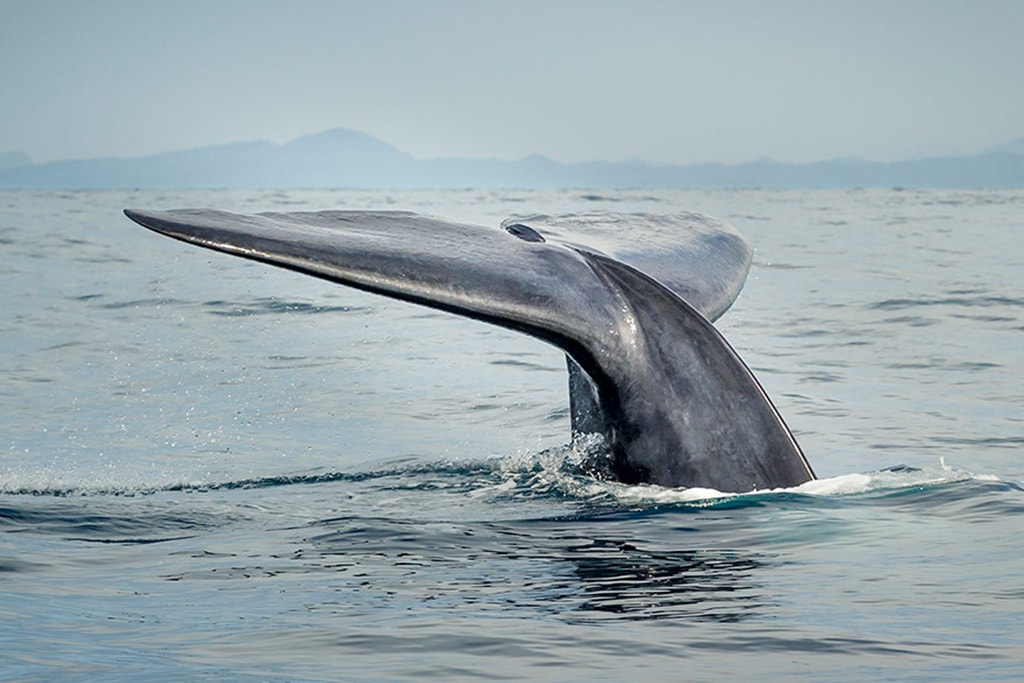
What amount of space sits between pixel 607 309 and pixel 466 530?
1.30 meters

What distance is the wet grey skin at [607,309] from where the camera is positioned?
5.34 m

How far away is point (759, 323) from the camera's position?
1898cm

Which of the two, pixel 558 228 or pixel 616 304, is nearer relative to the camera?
pixel 616 304

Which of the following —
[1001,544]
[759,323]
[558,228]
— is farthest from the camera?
[759,323]

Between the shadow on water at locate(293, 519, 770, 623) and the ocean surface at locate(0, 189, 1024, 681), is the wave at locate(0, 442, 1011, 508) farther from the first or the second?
the shadow on water at locate(293, 519, 770, 623)

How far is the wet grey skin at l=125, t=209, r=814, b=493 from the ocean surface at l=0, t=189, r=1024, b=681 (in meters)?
0.23

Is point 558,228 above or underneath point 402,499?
above

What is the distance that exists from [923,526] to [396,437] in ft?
14.7

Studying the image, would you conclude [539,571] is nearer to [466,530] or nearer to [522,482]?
[466,530]

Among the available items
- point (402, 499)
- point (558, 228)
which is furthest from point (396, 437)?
point (558, 228)

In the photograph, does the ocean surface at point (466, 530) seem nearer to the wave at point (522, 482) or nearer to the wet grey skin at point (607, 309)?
the wave at point (522, 482)

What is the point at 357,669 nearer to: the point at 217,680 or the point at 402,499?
the point at 217,680

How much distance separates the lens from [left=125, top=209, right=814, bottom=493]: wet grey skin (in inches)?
210

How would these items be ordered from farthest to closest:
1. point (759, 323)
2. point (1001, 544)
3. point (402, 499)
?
point (759, 323), point (402, 499), point (1001, 544)
